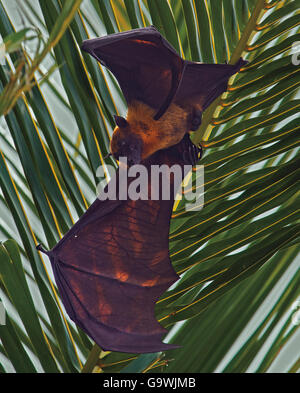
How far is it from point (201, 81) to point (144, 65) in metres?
0.05

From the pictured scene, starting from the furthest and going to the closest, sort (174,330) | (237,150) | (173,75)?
(174,330) → (237,150) → (173,75)

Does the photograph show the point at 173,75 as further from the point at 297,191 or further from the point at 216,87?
the point at 297,191

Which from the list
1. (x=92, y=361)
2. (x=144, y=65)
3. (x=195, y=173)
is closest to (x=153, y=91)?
(x=144, y=65)

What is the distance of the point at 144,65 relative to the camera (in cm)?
36

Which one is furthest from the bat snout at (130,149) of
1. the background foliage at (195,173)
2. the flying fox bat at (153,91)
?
the background foliage at (195,173)

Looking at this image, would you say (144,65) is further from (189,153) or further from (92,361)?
(92,361)

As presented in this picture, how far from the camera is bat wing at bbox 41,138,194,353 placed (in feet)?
1.37

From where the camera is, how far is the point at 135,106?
0.38m

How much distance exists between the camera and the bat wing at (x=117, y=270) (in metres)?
0.42

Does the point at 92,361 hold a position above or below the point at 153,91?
below

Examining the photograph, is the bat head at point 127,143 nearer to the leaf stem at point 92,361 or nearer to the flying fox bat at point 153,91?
the flying fox bat at point 153,91

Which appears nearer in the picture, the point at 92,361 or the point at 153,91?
the point at 153,91
